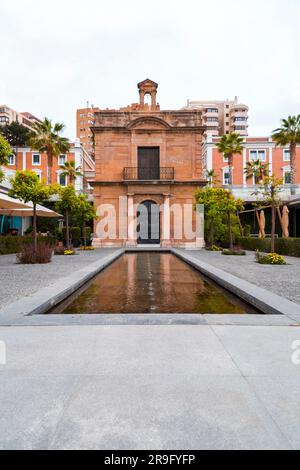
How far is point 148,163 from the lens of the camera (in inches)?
1239

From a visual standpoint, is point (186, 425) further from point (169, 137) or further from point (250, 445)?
point (169, 137)

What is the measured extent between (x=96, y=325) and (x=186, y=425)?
8.83ft

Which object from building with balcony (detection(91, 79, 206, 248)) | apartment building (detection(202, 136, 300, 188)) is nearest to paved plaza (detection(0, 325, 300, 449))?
building with balcony (detection(91, 79, 206, 248))

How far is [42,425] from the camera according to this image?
2236 millimetres

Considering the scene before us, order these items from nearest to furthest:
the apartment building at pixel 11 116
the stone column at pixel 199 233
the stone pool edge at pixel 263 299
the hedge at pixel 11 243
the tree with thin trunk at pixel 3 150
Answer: the stone pool edge at pixel 263 299 < the tree with thin trunk at pixel 3 150 < the hedge at pixel 11 243 < the stone column at pixel 199 233 < the apartment building at pixel 11 116

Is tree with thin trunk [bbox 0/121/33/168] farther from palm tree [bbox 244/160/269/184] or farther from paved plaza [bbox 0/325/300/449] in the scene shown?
paved plaza [bbox 0/325/300/449]

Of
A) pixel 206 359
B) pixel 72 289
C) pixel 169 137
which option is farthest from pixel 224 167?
pixel 206 359

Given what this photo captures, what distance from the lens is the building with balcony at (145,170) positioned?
30719 millimetres

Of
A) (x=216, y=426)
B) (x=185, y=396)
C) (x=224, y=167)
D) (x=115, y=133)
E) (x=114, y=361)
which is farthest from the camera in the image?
(x=224, y=167)

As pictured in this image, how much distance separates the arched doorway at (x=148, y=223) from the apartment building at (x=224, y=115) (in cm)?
6222

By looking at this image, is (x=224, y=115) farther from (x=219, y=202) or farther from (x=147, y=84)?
(x=219, y=202)

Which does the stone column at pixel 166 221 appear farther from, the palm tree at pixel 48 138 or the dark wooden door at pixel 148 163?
the palm tree at pixel 48 138

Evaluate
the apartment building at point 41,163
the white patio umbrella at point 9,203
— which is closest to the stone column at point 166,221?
the white patio umbrella at point 9,203

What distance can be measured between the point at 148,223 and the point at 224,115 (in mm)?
74109
